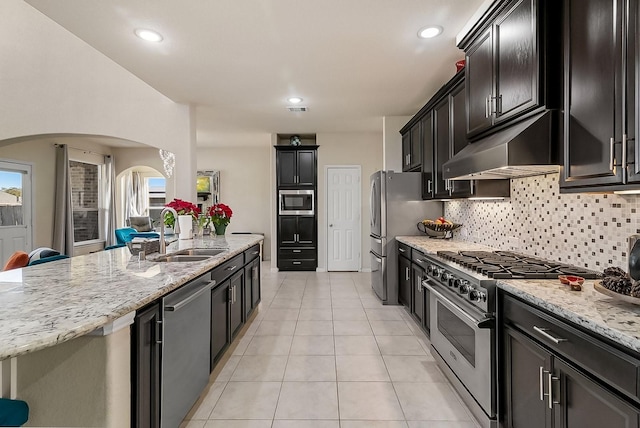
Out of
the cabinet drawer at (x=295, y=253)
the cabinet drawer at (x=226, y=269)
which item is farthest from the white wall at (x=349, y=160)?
the cabinet drawer at (x=226, y=269)

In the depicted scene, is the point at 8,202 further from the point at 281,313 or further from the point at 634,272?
the point at 634,272

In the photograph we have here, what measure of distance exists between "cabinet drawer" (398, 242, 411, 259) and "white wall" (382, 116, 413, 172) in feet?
5.42

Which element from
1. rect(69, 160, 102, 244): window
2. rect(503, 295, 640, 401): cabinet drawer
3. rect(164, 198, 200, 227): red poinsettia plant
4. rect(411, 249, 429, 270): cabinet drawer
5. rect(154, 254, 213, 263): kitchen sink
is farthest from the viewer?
rect(69, 160, 102, 244): window

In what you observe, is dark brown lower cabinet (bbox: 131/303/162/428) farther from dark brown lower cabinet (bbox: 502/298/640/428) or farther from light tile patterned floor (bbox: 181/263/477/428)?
dark brown lower cabinet (bbox: 502/298/640/428)

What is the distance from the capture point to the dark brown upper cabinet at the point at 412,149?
14.2 ft

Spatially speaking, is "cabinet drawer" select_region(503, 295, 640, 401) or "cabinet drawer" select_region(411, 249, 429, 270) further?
"cabinet drawer" select_region(411, 249, 429, 270)

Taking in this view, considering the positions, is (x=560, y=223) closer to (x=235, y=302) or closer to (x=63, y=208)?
(x=235, y=302)

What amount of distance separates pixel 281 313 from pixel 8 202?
371 cm

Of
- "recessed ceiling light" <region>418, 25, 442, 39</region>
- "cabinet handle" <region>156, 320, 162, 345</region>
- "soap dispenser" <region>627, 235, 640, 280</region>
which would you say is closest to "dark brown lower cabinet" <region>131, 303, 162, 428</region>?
"cabinet handle" <region>156, 320, 162, 345</region>

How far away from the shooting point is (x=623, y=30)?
125cm

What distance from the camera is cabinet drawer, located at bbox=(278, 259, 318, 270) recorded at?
6691 mm

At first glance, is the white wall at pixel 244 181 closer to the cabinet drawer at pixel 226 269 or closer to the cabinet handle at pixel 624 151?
the cabinet drawer at pixel 226 269

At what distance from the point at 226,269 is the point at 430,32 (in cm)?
261

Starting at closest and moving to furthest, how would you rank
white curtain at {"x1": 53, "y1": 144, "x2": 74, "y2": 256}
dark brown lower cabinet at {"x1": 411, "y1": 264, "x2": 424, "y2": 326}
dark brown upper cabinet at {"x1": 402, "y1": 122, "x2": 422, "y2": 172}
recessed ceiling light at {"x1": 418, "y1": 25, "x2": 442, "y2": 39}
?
1. recessed ceiling light at {"x1": 418, "y1": 25, "x2": 442, "y2": 39}
2. dark brown lower cabinet at {"x1": 411, "y1": 264, "x2": 424, "y2": 326}
3. dark brown upper cabinet at {"x1": 402, "y1": 122, "x2": 422, "y2": 172}
4. white curtain at {"x1": 53, "y1": 144, "x2": 74, "y2": 256}
